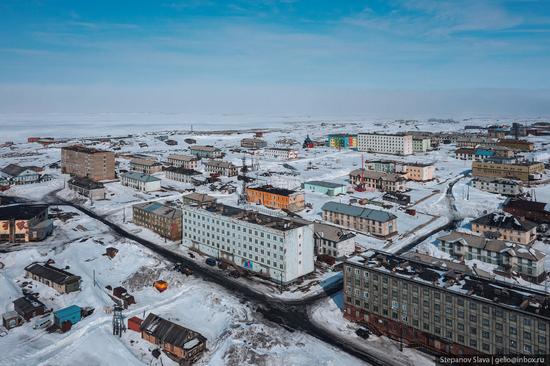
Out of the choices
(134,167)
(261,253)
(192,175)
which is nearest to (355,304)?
(261,253)

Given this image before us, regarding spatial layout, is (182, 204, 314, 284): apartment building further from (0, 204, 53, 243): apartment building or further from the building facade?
the building facade

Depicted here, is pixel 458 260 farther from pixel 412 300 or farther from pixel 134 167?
pixel 134 167

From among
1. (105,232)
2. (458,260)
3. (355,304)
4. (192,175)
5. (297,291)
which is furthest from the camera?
(192,175)

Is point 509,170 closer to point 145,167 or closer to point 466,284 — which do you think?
point 466,284

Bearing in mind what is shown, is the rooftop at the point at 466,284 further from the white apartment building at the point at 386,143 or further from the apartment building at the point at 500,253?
the white apartment building at the point at 386,143

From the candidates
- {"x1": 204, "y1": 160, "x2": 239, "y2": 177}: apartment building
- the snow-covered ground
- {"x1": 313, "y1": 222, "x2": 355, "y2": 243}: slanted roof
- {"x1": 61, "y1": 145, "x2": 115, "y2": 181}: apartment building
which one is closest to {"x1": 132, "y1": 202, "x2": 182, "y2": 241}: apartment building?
the snow-covered ground

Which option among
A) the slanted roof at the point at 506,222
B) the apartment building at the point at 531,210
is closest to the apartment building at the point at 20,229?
the slanted roof at the point at 506,222

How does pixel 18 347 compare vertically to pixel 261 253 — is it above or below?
below

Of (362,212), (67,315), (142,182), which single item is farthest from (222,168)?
(67,315)
